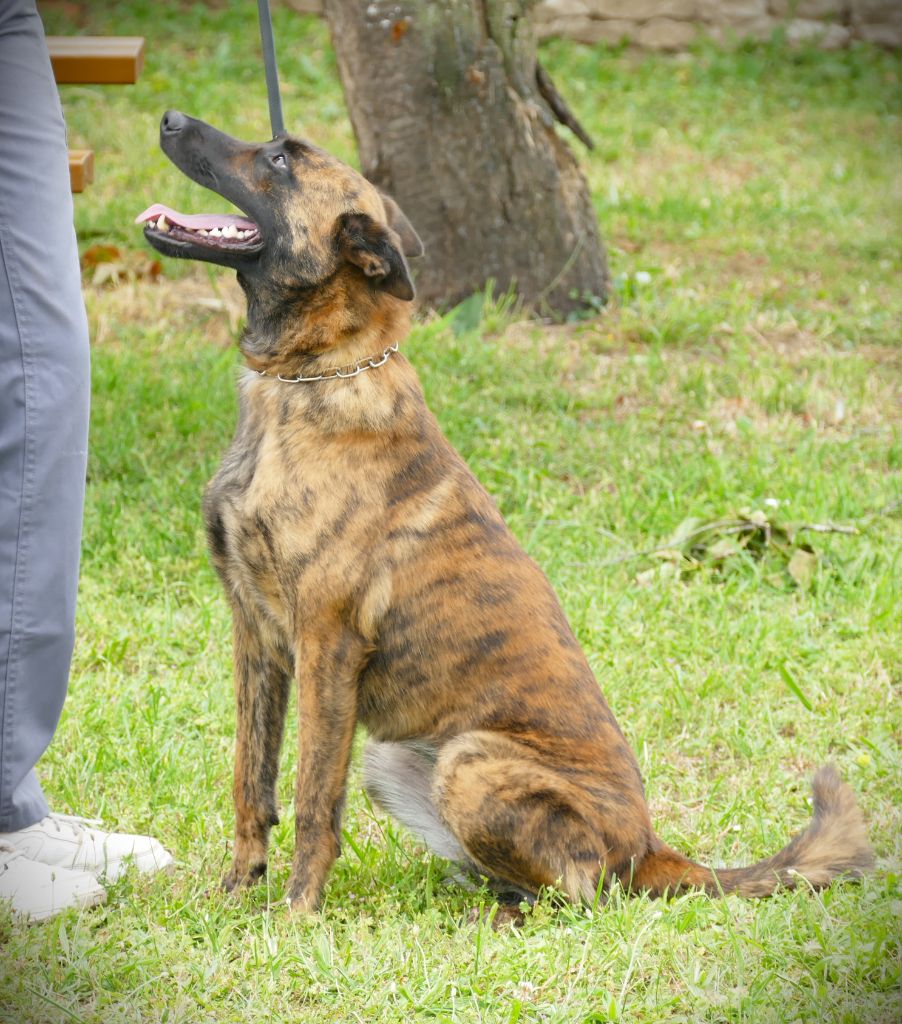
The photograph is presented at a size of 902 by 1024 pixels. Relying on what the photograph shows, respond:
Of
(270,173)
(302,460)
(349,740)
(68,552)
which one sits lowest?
(349,740)

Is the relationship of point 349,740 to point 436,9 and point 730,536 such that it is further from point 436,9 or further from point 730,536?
point 436,9

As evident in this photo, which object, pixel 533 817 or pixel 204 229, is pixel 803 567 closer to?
pixel 533 817

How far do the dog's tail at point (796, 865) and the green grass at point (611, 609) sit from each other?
7cm

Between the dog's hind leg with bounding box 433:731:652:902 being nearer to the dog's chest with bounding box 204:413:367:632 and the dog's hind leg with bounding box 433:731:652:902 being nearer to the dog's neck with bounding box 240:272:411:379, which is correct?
the dog's chest with bounding box 204:413:367:632

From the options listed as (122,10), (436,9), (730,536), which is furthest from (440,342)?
(122,10)

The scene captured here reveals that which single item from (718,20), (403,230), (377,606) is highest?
(718,20)

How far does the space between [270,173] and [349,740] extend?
4.26 feet

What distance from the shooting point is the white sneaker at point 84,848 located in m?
2.84

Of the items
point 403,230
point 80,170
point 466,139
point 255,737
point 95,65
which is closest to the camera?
point 255,737

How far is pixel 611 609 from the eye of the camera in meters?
4.21

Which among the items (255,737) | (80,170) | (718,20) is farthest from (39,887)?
(718,20)

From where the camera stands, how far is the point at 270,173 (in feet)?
9.58

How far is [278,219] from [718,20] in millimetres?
9855

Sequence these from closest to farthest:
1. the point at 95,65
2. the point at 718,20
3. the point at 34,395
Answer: the point at 34,395
the point at 95,65
the point at 718,20
